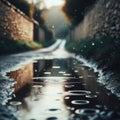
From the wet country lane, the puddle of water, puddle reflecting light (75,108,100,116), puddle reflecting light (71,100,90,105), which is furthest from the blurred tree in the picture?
puddle reflecting light (75,108,100,116)

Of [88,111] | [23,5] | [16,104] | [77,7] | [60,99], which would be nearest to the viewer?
[88,111]

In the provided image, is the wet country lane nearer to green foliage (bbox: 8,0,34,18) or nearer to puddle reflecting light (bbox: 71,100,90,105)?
puddle reflecting light (bbox: 71,100,90,105)

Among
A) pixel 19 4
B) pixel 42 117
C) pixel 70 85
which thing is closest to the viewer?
pixel 42 117

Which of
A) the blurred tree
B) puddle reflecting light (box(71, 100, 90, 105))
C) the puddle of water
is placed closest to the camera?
the puddle of water

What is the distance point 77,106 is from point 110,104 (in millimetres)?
429

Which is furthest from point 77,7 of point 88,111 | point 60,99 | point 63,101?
point 88,111

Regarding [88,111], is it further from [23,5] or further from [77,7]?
[23,5]

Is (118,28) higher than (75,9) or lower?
lower

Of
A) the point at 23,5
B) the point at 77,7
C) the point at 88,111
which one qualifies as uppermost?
the point at 23,5

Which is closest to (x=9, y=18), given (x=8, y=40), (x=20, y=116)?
(x=8, y=40)

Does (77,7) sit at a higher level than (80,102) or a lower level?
higher

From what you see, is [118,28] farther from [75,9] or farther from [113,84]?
[75,9]

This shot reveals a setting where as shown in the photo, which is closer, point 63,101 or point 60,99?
point 63,101

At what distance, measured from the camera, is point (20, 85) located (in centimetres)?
585
